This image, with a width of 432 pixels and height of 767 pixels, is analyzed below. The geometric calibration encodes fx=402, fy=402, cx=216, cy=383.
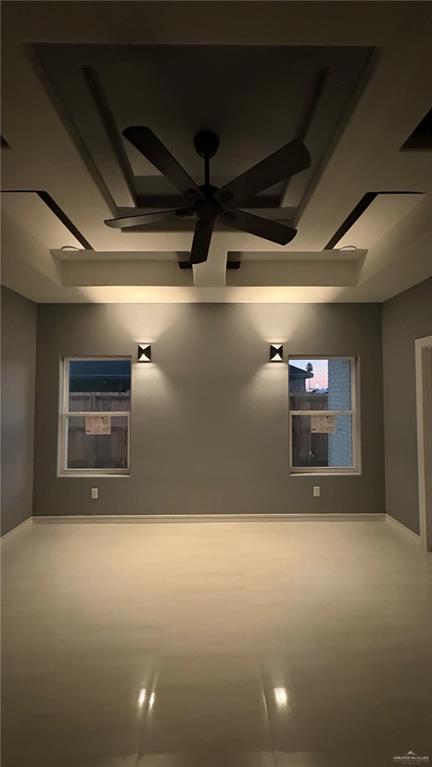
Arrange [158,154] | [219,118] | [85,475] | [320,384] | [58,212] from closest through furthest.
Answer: [158,154], [219,118], [58,212], [85,475], [320,384]

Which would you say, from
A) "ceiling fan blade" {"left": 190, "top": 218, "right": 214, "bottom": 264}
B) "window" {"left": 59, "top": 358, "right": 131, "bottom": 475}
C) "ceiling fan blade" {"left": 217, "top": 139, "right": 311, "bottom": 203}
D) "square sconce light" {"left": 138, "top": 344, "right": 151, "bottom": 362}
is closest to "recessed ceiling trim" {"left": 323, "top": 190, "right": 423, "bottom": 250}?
"ceiling fan blade" {"left": 217, "top": 139, "right": 311, "bottom": 203}

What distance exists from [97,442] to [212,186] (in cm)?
365

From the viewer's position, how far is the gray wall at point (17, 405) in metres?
4.15

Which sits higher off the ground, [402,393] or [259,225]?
[259,225]

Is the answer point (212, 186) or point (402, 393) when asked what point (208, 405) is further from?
point (212, 186)

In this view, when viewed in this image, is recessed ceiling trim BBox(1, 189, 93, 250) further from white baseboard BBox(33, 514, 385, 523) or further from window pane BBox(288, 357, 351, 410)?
white baseboard BBox(33, 514, 385, 523)

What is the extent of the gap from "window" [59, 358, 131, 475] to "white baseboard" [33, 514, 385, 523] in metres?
0.53

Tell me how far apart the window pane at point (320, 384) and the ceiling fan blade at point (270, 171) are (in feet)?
10.2

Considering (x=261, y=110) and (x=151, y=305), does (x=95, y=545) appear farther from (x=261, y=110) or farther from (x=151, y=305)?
(x=261, y=110)

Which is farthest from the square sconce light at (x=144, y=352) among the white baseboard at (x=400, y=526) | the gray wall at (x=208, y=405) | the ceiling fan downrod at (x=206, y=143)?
the white baseboard at (x=400, y=526)

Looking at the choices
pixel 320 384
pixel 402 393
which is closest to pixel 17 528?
pixel 320 384

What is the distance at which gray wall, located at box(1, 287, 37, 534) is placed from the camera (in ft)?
13.6

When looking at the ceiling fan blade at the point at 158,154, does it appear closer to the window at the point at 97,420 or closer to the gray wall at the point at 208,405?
the gray wall at the point at 208,405

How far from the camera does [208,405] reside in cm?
A: 491
